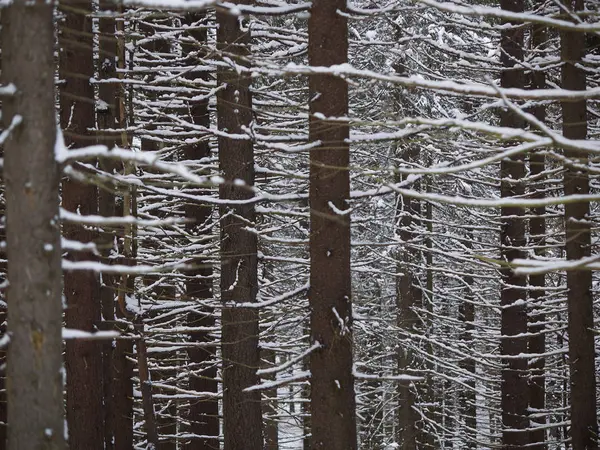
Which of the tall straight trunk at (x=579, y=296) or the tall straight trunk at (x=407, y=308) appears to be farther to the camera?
the tall straight trunk at (x=407, y=308)

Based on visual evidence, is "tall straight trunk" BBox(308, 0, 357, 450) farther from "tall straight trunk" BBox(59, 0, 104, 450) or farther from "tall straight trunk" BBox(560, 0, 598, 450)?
"tall straight trunk" BBox(560, 0, 598, 450)

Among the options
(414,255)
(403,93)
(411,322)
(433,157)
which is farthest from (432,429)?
(403,93)

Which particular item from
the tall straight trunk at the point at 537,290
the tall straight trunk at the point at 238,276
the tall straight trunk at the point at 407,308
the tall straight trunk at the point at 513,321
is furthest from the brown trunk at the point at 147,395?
the tall straight trunk at the point at 407,308

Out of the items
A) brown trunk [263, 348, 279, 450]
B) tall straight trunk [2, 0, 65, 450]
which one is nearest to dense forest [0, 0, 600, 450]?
tall straight trunk [2, 0, 65, 450]

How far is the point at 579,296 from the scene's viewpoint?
931 cm

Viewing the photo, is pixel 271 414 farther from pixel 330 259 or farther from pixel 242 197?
pixel 330 259

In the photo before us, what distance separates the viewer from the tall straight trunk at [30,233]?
11.3ft

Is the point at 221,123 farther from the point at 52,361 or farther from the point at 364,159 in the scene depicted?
the point at 364,159

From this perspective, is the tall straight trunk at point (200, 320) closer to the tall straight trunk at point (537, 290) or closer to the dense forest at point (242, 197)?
the dense forest at point (242, 197)

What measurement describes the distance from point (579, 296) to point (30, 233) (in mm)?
8210

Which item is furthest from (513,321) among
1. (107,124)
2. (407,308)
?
(107,124)

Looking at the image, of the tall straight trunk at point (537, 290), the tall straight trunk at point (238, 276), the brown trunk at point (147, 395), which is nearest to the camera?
the tall straight trunk at point (238, 276)

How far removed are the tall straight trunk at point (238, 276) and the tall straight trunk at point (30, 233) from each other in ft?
15.0

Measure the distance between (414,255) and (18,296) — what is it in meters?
13.3
